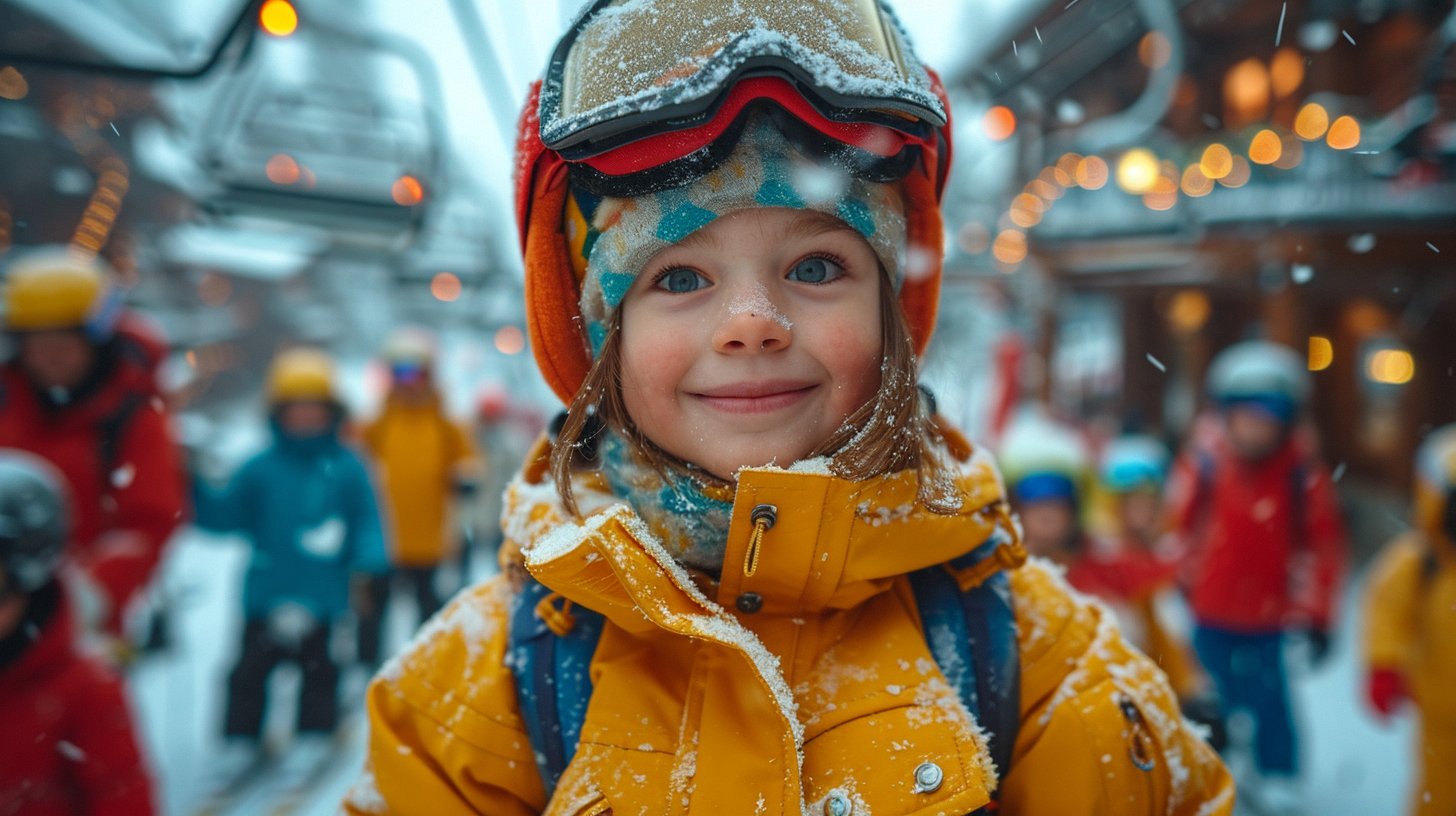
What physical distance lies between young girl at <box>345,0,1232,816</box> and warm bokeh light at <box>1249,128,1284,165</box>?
7476 millimetres

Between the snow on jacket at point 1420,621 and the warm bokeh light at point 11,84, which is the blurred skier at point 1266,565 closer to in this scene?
the snow on jacket at point 1420,621

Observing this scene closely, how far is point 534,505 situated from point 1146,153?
4133mm

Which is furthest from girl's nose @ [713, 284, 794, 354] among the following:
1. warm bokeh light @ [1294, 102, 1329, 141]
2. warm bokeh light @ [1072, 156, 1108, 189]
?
warm bokeh light @ [1294, 102, 1329, 141]

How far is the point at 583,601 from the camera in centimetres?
92

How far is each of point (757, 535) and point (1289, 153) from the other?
794 cm

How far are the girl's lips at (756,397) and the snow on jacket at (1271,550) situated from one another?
3377mm

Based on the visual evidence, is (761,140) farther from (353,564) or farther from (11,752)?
(353,564)

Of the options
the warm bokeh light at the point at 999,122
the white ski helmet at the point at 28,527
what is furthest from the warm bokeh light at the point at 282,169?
the warm bokeh light at the point at 999,122

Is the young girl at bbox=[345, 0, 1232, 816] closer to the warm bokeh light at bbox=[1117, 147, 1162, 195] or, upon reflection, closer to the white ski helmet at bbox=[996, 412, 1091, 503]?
the white ski helmet at bbox=[996, 412, 1091, 503]

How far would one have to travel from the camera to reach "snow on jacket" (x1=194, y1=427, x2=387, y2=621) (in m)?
3.32

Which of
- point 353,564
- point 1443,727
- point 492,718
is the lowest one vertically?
point 353,564

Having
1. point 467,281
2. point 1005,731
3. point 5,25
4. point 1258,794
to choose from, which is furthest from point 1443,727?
point 5,25

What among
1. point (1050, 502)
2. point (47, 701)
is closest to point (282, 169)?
point (47, 701)

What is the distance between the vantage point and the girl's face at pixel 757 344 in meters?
0.92
